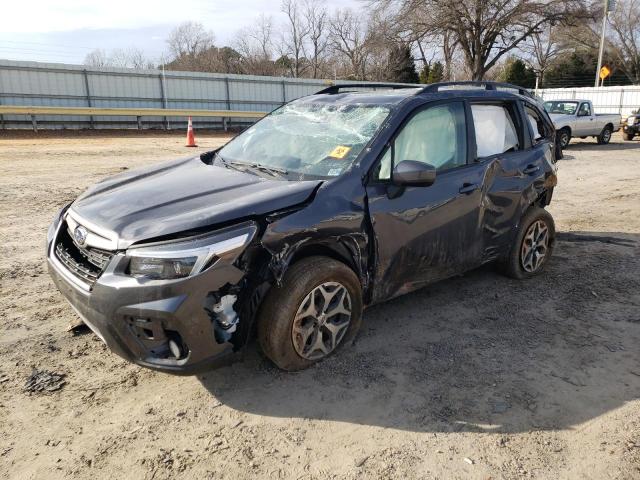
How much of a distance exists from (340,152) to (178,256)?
1.46 meters

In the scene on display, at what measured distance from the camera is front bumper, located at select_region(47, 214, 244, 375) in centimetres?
266

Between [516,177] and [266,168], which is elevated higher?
[266,168]

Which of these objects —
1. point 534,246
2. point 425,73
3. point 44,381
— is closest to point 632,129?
point 534,246

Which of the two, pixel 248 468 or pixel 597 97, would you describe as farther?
pixel 597 97

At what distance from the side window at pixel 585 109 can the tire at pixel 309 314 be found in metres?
18.3

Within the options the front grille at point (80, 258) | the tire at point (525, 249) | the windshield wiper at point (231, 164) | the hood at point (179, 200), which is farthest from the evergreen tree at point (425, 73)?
the front grille at point (80, 258)

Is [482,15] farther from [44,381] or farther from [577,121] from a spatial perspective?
[44,381]

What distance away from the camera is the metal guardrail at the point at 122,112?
745 inches

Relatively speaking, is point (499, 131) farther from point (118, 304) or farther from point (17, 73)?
point (17, 73)

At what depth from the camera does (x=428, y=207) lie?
378 cm

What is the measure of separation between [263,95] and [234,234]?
83.4 ft

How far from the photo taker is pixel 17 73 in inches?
806

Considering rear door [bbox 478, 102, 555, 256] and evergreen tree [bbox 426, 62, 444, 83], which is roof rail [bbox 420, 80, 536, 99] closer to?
rear door [bbox 478, 102, 555, 256]

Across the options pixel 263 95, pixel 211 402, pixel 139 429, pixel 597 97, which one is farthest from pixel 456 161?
pixel 597 97
